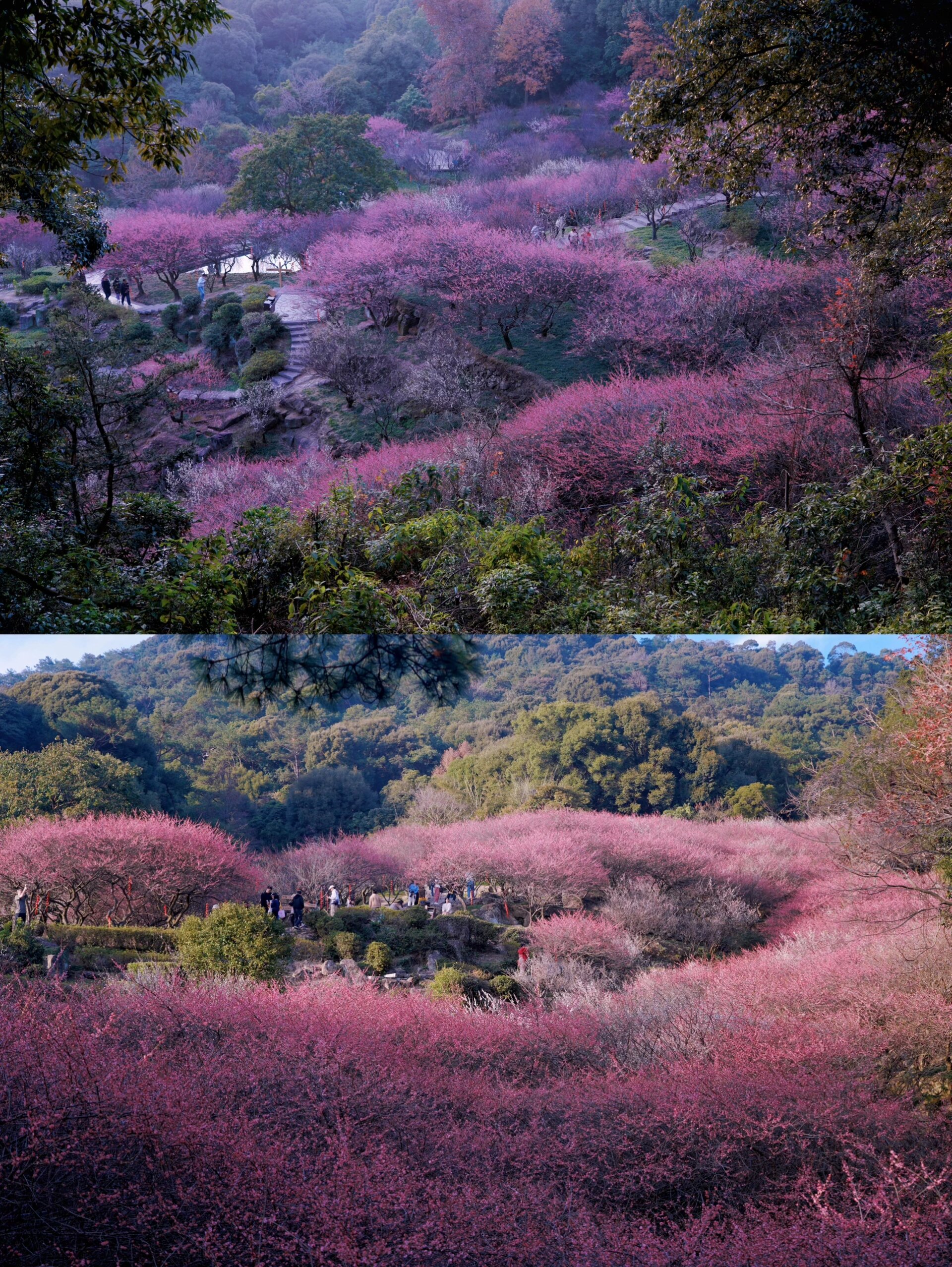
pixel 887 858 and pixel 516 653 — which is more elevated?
pixel 516 653

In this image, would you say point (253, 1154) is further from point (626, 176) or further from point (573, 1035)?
point (626, 176)

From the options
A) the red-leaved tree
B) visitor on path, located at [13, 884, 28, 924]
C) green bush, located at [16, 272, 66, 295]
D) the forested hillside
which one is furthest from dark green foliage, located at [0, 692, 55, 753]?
the red-leaved tree

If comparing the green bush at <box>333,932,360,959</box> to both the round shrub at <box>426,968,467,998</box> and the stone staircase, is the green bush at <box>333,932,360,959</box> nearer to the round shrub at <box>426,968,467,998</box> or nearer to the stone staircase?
the round shrub at <box>426,968,467,998</box>

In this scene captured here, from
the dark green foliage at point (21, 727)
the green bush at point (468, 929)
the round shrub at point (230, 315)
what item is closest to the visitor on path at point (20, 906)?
the dark green foliage at point (21, 727)

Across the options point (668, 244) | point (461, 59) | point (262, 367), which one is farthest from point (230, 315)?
point (668, 244)

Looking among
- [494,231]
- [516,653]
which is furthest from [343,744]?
[494,231]

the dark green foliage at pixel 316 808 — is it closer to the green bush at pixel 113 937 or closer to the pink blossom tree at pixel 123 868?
the pink blossom tree at pixel 123 868

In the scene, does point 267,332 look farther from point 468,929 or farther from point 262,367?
point 468,929
